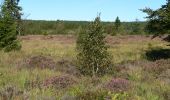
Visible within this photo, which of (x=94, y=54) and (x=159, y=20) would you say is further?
(x=159, y=20)

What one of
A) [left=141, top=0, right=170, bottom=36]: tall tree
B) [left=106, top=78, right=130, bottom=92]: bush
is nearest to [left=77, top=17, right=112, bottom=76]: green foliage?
[left=106, top=78, right=130, bottom=92]: bush

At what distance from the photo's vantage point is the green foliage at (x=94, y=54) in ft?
56.2

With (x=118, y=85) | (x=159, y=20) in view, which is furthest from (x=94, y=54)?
(x=159, y=20)

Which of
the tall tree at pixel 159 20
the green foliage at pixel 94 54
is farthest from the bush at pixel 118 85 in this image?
the tall tree at pixel 159 20

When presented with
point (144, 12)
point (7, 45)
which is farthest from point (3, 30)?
point (144, 12)

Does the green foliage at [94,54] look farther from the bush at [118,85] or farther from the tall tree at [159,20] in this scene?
the tall tree at [159,20]

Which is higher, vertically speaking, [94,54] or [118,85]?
[118,85]

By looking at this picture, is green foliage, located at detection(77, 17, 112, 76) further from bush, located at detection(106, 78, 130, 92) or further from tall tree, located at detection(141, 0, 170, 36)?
tall tree, located at detection(141, 0, 170, 36)

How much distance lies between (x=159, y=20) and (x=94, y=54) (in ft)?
38.3

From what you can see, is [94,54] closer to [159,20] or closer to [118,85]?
[118,85]

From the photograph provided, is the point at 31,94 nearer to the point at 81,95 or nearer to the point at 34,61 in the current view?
the point at 81,95

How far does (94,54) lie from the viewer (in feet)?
56.7

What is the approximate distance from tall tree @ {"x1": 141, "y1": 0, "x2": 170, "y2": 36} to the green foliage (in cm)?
1038

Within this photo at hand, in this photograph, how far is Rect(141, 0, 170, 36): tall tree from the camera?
89.0 feet
